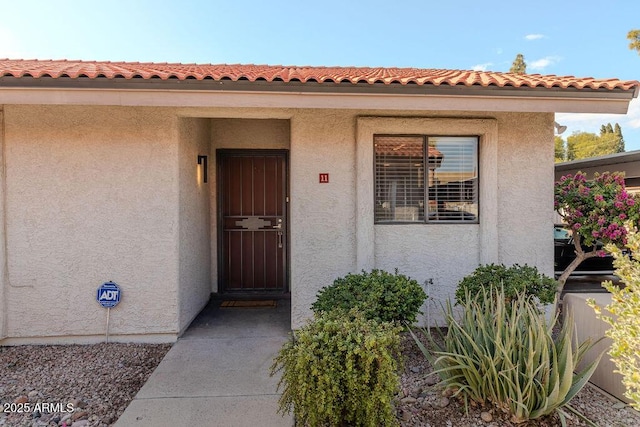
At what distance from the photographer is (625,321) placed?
2377 millimetres

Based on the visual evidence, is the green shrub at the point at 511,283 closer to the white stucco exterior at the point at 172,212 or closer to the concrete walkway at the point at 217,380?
the white stucco exterior at the point at 172,212

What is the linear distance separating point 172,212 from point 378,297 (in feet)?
10.1

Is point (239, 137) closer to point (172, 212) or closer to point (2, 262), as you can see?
point (172, 212)

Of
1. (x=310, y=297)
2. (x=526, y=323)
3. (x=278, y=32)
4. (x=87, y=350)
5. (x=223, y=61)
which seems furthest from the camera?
Result: (x=278, y=32)

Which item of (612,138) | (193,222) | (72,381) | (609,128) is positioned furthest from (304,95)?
(609,128)

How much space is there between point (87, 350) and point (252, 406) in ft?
9.18

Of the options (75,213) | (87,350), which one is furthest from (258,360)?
(75,213)

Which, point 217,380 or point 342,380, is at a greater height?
point 342,380

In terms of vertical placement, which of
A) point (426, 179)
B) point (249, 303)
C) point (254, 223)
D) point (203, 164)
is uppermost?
point (203, 164)

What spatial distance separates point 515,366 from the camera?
2.93 meters

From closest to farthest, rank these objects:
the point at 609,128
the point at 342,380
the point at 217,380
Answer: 1. the point at 342,380
2. the point at 217,380
3. the point at 609,128

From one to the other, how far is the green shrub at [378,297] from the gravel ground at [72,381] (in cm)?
227

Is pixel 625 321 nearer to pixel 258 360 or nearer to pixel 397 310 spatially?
pixel 397 310

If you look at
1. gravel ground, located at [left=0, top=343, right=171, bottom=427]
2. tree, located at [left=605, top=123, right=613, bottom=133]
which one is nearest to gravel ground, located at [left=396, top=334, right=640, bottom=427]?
gravel ground, located at [left=0, top=343, right=171, bottom=427]
